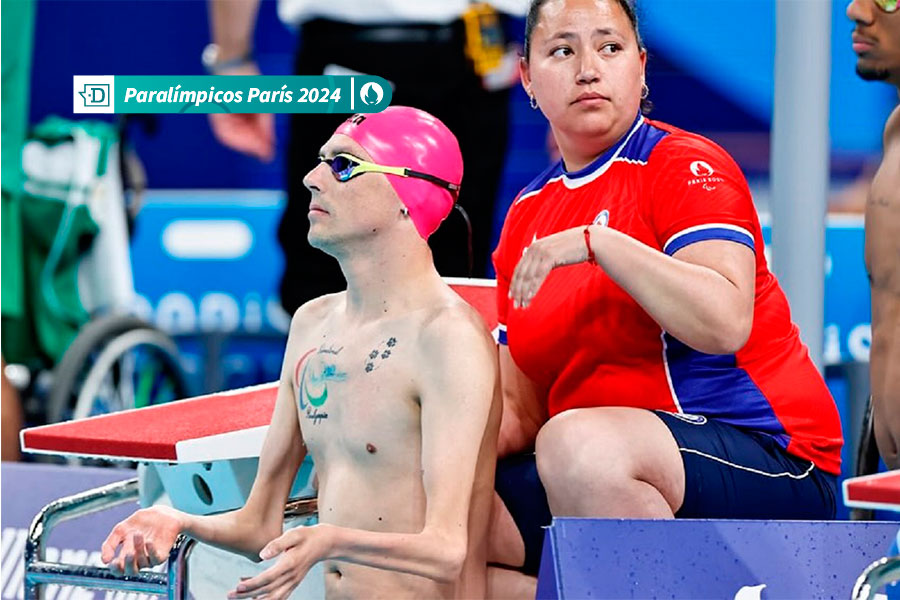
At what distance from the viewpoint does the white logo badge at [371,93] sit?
3100 millimetres

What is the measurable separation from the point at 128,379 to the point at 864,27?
3255 mm

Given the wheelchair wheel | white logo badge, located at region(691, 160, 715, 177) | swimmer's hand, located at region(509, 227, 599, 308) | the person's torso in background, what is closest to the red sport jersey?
white logo badge, located at region(691, 160, 715, 177)

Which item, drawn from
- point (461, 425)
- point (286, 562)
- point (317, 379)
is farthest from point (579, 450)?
point (286, 562)

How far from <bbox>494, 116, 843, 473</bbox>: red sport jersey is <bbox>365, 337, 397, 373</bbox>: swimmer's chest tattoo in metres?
0.36

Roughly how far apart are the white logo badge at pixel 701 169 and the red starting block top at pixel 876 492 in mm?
661

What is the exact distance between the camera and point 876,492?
82.0 inches

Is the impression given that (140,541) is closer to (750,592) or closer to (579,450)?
(579,450)

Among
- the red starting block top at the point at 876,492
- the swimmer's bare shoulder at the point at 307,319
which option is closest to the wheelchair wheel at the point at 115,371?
the swimmer's bare shoulder at the point at 307,319

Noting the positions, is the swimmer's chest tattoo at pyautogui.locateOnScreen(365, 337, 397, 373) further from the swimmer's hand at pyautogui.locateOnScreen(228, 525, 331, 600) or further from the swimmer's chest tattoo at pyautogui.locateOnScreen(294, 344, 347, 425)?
the swimmer's hand at pyautogui.locateOnScreen(228, 525, 331, 600)

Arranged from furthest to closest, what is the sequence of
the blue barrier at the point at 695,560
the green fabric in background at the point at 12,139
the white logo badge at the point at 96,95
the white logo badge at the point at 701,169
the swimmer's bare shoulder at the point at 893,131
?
1. the green fabric in background at the point at 12,139
2. the swimmer's bare shoulder at the point at 893,131
3. the white logo badge at the point at 96,95
4. the white logo badge at the point at 701,169
5. the blue barrier at the point at 695,560

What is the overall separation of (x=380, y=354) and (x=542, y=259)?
36 cm

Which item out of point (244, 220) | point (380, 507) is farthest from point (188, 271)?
point (380, 507)

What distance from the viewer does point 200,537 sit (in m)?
2.47

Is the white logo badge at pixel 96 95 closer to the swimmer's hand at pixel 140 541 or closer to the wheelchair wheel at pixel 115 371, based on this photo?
the swimmer's hand at pixel 140 541
